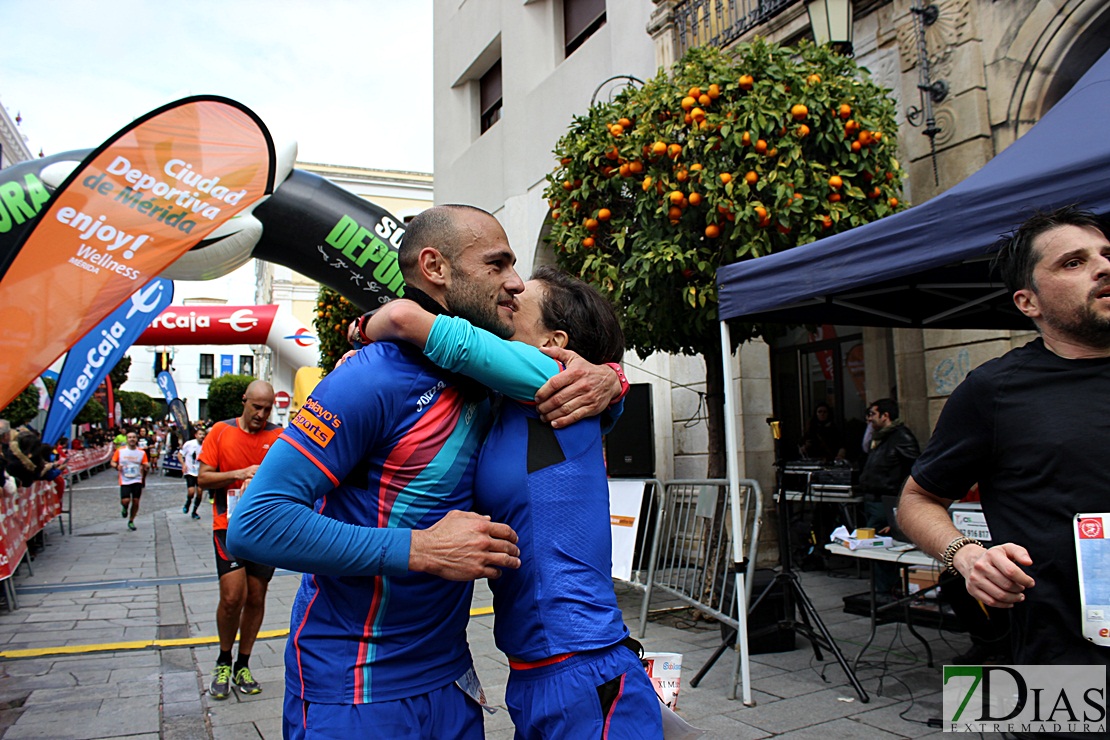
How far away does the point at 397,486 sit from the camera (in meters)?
1.68

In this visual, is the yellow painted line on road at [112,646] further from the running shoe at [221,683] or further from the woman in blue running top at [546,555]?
the woman in blue running top at [546,555]

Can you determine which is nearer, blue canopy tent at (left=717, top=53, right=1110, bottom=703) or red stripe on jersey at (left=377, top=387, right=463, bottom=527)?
red stripe on jersey at (left=377, top=387, right=463, bottom=527)

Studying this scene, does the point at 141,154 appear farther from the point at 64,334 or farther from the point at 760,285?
the point at 760,285

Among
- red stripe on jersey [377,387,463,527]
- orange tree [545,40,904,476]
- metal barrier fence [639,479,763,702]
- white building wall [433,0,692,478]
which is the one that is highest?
white building wall [433,0,692,478]

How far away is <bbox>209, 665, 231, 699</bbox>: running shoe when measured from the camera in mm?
4910

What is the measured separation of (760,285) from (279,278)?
34942 millimetres

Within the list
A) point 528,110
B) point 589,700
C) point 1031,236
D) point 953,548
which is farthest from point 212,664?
point 528,110

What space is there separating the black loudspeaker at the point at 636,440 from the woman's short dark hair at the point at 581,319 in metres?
7.26

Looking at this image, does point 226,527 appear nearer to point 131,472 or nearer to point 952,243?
point 952,243

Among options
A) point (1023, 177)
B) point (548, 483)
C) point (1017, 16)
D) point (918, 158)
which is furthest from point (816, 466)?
point (548, 483)

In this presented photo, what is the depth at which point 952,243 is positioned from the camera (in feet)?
11.2

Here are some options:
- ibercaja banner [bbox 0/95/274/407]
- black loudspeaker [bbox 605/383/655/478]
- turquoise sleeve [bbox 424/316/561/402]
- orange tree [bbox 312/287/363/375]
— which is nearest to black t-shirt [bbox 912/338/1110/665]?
turquoise sleeve [bbox 424/316/561/402]

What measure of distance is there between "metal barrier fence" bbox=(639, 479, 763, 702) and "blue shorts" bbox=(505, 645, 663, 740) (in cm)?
307

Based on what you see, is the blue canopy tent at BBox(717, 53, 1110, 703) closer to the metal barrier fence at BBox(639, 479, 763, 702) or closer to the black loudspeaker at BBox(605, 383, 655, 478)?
the metal barrier fence at BBox(639, 479, 763, 702)
